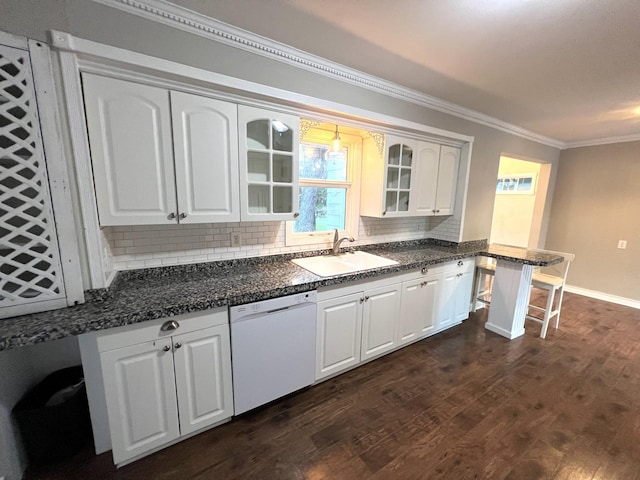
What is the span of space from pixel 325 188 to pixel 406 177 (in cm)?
83

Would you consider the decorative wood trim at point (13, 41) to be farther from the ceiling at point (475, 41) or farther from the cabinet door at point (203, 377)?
the cabinet door at point (203, 377)

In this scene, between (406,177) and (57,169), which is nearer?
(57,169)

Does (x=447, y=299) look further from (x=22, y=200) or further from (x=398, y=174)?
(x=22, y=200)

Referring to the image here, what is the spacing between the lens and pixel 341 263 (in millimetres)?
2398

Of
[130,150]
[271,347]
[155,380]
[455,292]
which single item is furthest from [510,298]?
[130,150]

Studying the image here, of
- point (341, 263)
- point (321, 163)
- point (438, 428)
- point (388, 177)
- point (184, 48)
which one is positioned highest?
point (184, 48)

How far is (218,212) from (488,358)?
269 cm

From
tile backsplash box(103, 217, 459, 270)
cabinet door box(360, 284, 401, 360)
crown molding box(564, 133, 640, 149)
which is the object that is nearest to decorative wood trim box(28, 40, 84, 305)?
tile backsplash box(103, 217, 459, 270)

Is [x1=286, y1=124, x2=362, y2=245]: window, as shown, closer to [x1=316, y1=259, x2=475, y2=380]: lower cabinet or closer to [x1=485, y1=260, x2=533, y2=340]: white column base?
[x1=316, y1=259, x2=475, y2=380]: lower cabinet

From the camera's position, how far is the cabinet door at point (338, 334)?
1966 millimetres

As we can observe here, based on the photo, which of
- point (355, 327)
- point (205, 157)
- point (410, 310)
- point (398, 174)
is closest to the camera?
point (205, 157)

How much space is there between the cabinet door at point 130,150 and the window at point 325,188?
1.03 meters

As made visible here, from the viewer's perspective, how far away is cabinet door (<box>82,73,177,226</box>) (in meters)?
1.36

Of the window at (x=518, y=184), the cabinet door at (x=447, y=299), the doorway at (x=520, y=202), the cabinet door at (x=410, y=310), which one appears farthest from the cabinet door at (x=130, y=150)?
the window at (x=518, y=184)
